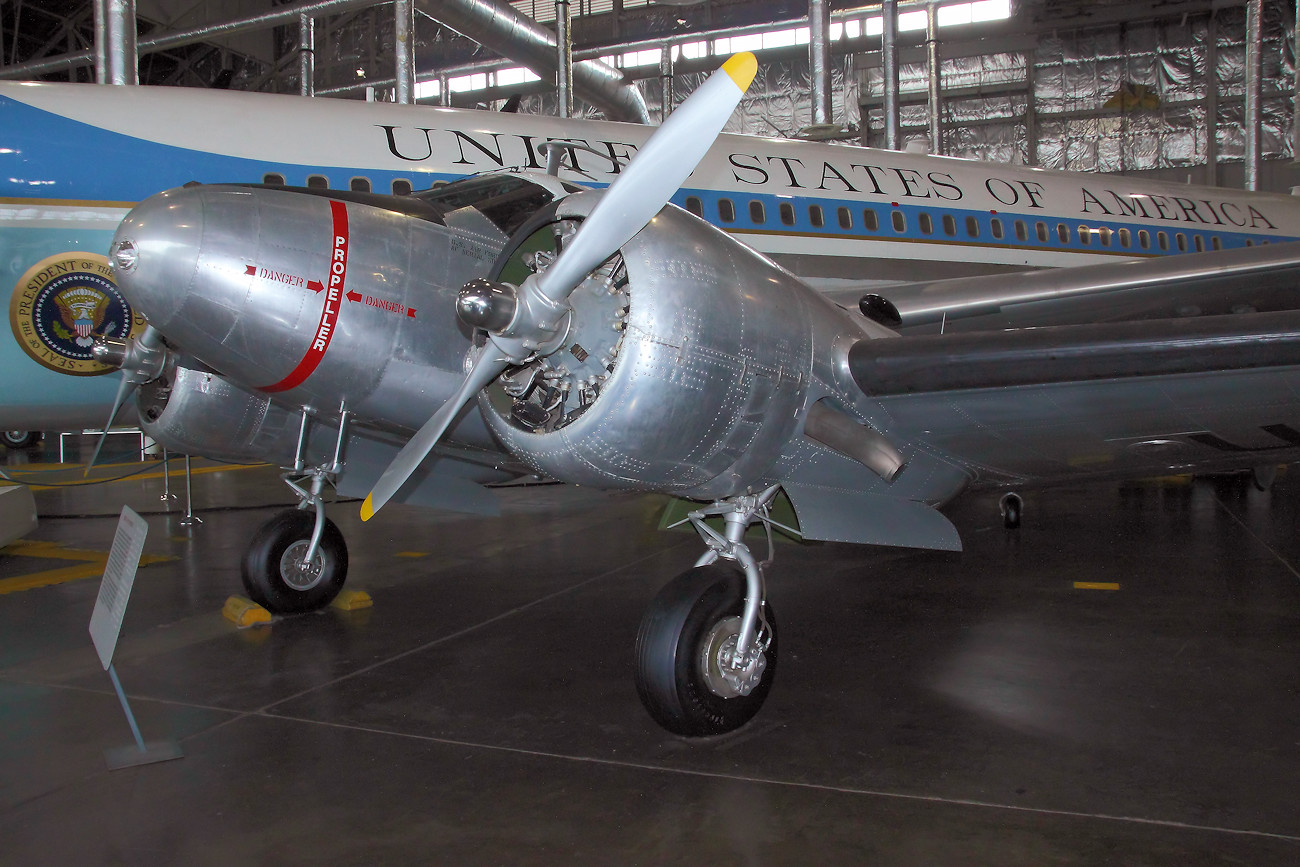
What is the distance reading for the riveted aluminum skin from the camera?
3951 millimetres

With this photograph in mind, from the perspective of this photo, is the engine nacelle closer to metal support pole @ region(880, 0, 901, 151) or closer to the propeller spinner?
the propeller spinner

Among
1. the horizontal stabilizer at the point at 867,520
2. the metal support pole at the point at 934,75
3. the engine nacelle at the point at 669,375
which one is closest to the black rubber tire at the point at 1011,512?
the horizontal stabilizer at the point at 867,520

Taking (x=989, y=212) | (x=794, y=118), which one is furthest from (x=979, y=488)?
(x=794, y=118)

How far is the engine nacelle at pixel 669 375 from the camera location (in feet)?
11.6

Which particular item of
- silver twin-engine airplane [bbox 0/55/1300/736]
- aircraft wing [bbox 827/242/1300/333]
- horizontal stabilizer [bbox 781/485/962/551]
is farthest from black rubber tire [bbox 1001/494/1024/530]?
horizontal stabilizer [bbox 781/485/962/551]

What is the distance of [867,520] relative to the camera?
14.9 ft

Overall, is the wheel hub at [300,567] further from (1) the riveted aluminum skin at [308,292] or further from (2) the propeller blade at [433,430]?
(2) the propeller blade at [433,430]

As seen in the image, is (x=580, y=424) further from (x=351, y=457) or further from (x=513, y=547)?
(x=513, y=547)

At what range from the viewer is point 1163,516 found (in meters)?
9.40

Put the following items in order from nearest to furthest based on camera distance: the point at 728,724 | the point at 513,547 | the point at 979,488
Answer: the point at 728,724 < the point at 979,488 < the point at 513,547

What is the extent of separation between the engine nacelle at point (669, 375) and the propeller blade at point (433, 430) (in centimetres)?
14

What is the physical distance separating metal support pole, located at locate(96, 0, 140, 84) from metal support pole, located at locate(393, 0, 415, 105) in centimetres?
371

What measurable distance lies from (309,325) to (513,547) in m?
4.57

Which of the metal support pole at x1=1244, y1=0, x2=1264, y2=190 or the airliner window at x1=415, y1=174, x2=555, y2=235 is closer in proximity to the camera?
the airliner window at x1=415, y1=174, x2=555, y2=235
